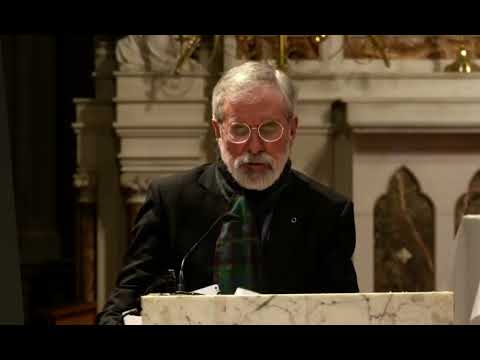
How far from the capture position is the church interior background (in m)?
6.55

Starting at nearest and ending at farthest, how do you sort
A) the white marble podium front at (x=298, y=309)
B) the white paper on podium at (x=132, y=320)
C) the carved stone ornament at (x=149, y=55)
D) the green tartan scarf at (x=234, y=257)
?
the white marble podium front at (x=298, y=309) → the white paper on podium at (x=132, y=320) → the green tartan scarf at (x=234, y=257) → the carved stone ornament at (x=149, y=55)

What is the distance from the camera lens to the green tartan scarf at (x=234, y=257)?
10.6 feet

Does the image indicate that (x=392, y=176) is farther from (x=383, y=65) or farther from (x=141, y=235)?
(x=141, y=235)

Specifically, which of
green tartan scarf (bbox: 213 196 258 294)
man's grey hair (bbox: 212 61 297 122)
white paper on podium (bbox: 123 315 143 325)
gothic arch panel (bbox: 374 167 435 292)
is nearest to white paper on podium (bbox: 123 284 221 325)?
white paper on podium (bbox: 123 315 143 325)

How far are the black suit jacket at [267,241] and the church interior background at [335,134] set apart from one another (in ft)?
9.13

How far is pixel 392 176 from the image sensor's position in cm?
662

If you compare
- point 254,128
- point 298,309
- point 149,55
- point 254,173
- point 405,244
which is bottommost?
point 405,244

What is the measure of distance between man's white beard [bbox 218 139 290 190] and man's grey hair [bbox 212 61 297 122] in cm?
12

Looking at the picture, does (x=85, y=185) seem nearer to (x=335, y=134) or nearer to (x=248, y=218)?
(x=335, y=134)

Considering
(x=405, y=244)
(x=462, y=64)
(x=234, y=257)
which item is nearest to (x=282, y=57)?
(x=462, y=64)

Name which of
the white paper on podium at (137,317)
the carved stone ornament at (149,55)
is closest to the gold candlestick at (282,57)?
the carved stone ornament at (149,55)

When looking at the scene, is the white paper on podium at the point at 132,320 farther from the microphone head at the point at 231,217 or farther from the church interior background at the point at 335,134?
the church interior background at the point at 335,134

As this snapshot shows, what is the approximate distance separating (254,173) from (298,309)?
3.14ft

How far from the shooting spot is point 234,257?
3.22 meters
